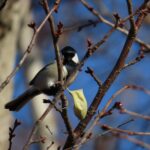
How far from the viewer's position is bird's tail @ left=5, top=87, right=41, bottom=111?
284cm

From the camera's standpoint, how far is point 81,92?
2213 mm

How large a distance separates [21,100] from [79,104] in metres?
0.81

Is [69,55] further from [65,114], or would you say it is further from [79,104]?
[65,114]

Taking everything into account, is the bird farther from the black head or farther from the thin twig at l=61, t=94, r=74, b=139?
the thin twig at l=61, t=94, r=74, b=139

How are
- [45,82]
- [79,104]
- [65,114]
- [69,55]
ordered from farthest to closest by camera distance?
[69,55] < [45,82] < [79,104] < [65,114]

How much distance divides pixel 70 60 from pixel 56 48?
1.22 metres

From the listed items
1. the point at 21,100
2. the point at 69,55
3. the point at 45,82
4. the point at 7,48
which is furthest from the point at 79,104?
the point at 7,48

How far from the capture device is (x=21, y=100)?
2914 millimetres

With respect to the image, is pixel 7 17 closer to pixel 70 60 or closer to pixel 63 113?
pixel 70 60

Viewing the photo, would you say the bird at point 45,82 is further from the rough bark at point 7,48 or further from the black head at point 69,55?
the rough bark at point 7,48

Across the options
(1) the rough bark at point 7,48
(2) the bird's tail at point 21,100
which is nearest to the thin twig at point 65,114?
(2) the bird's tail at point 21,100

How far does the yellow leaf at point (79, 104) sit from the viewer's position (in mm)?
2125

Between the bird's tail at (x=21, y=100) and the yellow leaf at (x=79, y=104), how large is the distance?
0.67m

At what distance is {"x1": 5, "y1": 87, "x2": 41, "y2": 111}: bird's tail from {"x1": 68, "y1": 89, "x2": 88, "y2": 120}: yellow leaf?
2.21ft
